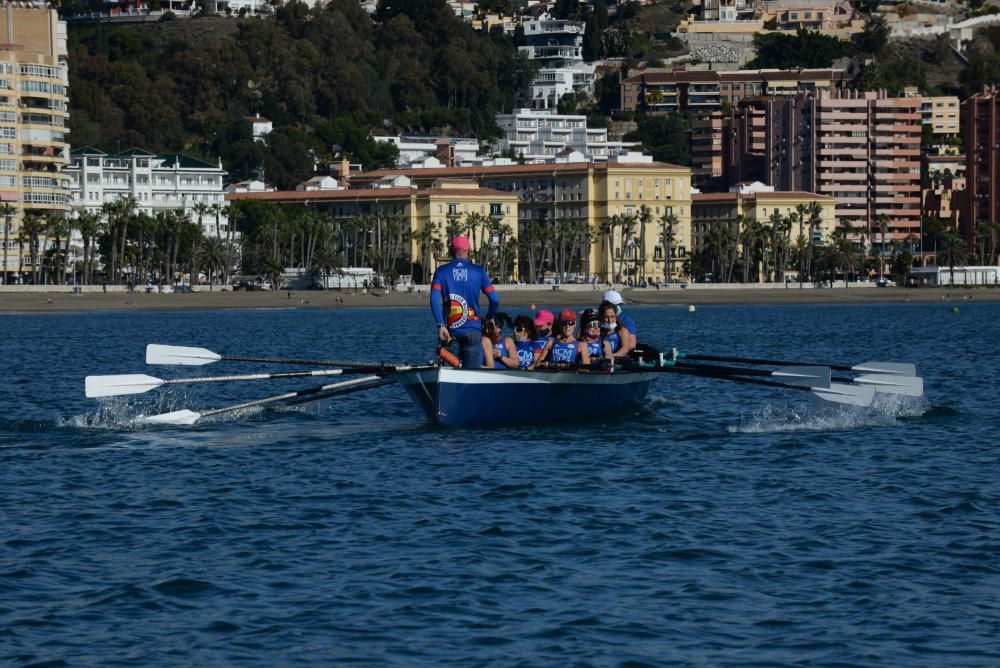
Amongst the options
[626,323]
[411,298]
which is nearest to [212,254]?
[411,298]

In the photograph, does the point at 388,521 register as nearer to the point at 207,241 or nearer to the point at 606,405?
the point at 606,405

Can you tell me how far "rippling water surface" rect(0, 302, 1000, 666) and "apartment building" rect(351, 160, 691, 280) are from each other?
153 metres

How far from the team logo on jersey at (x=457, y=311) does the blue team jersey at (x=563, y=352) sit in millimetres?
2516

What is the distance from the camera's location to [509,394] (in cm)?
2752

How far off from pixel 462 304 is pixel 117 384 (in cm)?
526

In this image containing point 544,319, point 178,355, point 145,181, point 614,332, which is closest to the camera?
point 178,355

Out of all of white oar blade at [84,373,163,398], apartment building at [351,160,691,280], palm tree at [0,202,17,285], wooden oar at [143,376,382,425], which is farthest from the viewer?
apartment building at [351,160,691,280]

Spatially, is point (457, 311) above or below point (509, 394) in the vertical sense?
above

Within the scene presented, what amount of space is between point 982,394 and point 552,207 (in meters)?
157

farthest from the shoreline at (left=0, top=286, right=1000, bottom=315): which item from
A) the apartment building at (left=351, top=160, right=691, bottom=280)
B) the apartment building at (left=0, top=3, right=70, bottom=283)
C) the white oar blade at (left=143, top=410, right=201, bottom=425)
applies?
the white oar blade at (left=143, top=410, right=201, bottom=425)

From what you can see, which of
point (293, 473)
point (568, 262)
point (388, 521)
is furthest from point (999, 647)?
point (568, 262)

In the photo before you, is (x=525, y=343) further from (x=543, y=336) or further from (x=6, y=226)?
(x=6, y=226)

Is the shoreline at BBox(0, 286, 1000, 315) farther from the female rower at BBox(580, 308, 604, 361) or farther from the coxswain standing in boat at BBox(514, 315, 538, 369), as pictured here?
the coxswain standing in boat at BBox(514, 315, 538, 369)

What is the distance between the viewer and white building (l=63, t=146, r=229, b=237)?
184 metres
